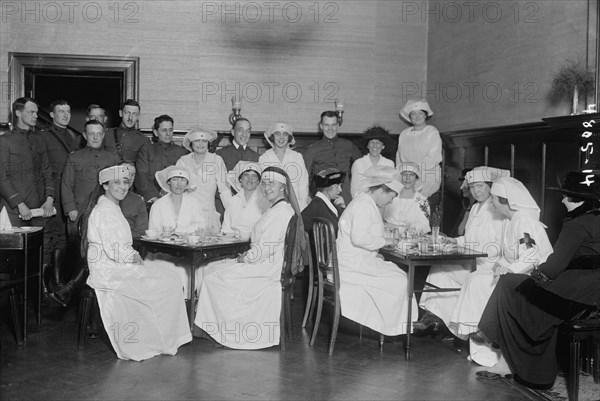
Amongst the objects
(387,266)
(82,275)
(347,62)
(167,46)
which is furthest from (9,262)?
(347,62)

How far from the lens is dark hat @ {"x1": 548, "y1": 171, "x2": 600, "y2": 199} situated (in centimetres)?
397

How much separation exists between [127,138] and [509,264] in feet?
13.6

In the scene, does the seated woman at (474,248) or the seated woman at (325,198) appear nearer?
the seated woman at (474,248)

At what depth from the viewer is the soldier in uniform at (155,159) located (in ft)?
22.4

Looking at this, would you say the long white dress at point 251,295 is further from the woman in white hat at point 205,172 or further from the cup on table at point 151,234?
the woman in white hat at point 205,172

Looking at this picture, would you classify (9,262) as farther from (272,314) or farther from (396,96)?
(396,96)

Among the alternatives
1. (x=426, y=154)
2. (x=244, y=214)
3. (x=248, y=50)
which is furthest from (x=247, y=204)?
(x=248, y=50)

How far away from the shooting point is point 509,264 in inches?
194

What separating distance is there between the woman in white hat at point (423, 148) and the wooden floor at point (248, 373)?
7.38 ft

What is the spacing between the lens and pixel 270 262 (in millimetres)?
5176

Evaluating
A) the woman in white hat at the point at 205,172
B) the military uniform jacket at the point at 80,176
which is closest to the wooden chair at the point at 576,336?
the woman in white hat at the point at 205,172

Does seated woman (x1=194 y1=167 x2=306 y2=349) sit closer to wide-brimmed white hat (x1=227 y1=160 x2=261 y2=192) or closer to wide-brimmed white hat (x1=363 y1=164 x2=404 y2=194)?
wide-brimmed white hat (x1=363 y1=164 x2=404 y2=194)

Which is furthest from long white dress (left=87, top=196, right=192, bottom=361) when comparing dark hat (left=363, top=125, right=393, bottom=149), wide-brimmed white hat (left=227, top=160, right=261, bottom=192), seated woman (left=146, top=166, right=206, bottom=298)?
dark hat (left=363, top=125, right=393, bottom=149)

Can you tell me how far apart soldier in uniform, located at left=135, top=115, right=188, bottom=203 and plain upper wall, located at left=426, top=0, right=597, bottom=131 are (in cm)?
334
